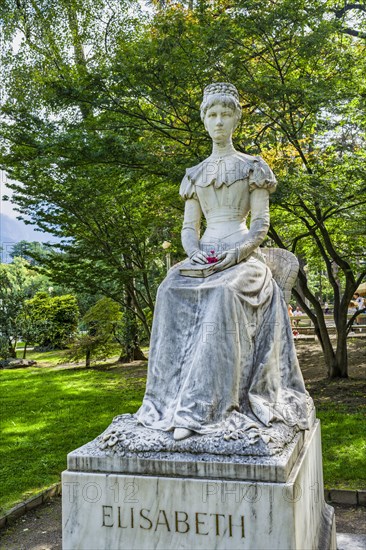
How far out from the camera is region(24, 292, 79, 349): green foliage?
74.0 ft

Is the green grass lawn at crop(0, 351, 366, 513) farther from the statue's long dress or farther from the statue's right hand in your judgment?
the statue's right hand

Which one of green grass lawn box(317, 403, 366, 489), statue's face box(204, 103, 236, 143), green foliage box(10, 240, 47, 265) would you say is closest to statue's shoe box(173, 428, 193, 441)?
statue's face box(204, 103, 236, 143)

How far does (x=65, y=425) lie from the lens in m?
8.90

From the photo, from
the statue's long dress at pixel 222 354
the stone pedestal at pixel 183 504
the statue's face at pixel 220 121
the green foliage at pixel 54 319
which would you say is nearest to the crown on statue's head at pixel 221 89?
the statue's face at pixel 220 121

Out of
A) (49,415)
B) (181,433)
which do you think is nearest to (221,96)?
(181,433)

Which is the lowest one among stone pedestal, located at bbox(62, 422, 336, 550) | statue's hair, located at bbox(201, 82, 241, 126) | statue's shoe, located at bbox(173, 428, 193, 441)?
stone pedestal, located at bbox(62, 422, 336, 550)

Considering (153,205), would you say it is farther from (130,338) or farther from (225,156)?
(225,156)

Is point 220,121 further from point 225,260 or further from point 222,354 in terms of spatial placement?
point 222,354

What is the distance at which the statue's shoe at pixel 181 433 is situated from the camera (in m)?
3.10

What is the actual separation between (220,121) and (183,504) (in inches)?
107

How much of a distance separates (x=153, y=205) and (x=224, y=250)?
8.23m

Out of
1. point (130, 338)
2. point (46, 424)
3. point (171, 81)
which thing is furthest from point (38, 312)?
point (171, 81)

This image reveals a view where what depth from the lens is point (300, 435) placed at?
11.6 ft

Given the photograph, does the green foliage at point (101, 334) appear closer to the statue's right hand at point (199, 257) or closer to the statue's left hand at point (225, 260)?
the statue's right hand at point (199, 257)
